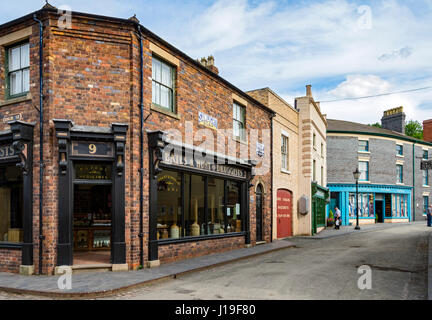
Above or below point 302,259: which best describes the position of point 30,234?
above

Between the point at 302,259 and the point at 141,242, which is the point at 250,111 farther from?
the point at 141,242

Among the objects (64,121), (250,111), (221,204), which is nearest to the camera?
(64,121)

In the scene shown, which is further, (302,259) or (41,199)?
(302,259)

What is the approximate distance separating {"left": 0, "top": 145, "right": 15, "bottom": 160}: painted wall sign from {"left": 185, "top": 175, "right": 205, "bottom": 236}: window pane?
5.17m

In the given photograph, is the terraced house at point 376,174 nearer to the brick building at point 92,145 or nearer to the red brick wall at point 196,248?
the red brick wall at point 196,248

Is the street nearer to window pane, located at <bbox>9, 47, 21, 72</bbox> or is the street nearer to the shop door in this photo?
the shop door

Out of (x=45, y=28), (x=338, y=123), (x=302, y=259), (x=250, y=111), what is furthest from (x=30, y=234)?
(x=338, y=123)

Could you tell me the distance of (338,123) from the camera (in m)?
39.8

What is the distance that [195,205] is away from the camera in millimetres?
13477

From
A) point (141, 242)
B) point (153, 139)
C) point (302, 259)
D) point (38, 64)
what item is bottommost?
point (302, 259)

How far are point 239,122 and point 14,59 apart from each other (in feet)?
29.1

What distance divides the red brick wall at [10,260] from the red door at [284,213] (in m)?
13.3
